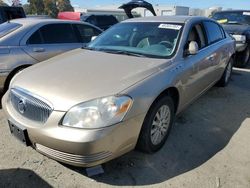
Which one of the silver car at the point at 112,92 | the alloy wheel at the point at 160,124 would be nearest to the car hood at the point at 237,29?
the silver car at the point at 112,92

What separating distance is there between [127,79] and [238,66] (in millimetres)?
6275

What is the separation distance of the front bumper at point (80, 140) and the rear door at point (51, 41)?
239cm

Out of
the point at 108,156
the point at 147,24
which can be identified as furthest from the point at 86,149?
the point at 147,24

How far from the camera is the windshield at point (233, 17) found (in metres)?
8.20

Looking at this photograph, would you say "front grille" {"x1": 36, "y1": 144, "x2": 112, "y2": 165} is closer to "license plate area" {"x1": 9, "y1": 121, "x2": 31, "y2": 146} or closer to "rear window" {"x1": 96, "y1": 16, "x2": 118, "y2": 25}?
"license plate area" {"x1": 9, "y1": 121, "x2": 31, "y2": 146}

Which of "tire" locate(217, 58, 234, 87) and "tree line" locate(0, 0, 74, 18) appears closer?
"tire" locate(217, 58, 234, 87)

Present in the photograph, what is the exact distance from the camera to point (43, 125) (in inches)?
89.8

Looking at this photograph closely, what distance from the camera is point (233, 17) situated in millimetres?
8453

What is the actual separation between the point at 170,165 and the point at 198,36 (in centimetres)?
204

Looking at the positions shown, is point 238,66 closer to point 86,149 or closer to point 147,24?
point 147,24

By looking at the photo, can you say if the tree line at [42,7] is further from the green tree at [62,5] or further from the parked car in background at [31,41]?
the parked car in background at [31,41]

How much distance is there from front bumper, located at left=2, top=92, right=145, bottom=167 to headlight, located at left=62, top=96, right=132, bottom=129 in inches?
1.7

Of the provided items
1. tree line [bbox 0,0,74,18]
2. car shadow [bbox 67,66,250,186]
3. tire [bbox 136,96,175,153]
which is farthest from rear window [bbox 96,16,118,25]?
tree line [bbox 0,0,74,18]

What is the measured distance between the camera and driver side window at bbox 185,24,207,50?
3.62 metres
